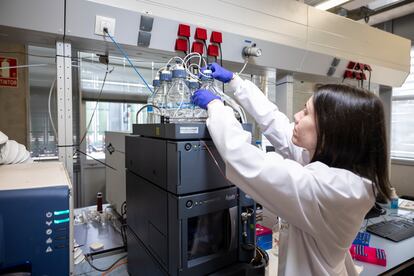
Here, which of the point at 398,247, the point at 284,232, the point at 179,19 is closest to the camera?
the point at 284,232

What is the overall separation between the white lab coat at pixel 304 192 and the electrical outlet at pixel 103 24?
25.0 inches

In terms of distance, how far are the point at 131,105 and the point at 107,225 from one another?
2096 mm

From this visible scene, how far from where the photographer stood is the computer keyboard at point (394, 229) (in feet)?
4.87

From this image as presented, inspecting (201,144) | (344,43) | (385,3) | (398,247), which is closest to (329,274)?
(201,144)

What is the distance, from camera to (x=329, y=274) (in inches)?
30.4

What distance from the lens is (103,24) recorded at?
107 cm

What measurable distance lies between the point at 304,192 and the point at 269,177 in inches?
4.0

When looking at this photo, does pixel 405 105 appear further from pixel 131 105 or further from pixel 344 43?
pixel 131 105

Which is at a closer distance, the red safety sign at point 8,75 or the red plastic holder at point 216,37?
the red plastic holder at point 216,37

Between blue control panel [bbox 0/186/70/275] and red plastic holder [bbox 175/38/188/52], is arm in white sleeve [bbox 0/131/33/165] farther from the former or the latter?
red plastic holder [bbox 175/38/188/52]

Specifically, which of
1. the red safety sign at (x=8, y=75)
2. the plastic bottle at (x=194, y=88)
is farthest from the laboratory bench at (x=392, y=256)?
the red safety sign at (x=8, y=75)

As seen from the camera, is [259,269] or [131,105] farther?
[131,105]

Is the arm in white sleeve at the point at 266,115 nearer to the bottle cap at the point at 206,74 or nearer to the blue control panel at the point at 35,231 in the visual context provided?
the bottle cap at the point at 206,74

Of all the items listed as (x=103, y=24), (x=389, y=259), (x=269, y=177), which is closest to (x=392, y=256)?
(x=389, y=259)
